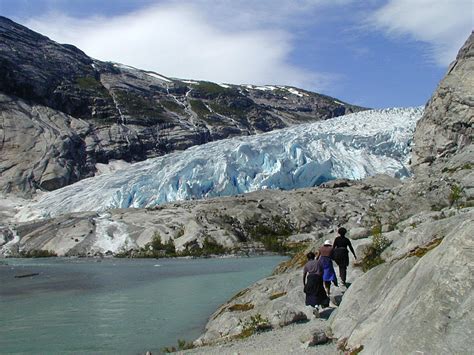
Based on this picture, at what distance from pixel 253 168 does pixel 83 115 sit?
72338mm

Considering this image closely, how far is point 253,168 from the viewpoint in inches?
3155

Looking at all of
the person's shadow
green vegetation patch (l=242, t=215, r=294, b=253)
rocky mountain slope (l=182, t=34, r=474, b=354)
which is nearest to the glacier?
green vegetation patch (l=242, t=215, r=294, b=253)

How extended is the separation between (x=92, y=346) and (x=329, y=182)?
62.8 metres

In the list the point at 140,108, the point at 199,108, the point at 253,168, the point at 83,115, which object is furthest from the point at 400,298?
the point at 199,108

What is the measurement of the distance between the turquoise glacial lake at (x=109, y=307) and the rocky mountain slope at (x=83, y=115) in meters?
70.6

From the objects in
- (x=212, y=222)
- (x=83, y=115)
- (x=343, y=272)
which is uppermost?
(x=83, y=115)

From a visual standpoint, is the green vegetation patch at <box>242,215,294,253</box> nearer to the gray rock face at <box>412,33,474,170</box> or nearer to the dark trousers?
the gray rock face at <box>412,33,474,170</box>

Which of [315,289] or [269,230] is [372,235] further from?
[269,230]

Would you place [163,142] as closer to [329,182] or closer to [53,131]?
[53,131]

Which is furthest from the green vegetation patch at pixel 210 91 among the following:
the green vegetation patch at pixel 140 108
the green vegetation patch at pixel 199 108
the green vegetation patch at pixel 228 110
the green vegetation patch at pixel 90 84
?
the green vegetation patch at pixel 90 84

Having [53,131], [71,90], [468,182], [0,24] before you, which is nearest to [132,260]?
[468,182]

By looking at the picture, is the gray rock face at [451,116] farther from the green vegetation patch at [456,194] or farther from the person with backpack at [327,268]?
the person with backpack at [327,268]

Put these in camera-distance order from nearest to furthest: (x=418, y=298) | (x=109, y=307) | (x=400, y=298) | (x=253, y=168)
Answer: (x=418, y=298) → (x=400, y=298) → (x=109, y=307) → (x=253, y=168)

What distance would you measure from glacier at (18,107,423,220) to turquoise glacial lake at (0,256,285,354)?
116ft
